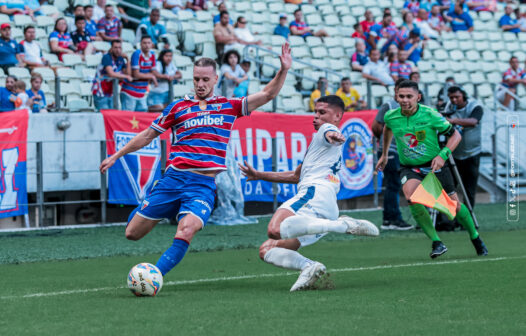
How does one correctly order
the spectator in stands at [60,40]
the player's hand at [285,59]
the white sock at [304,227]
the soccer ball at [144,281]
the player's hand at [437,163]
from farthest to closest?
the spectator in stands at [60,40]
the player's hand at [437,163]
the player's hand at [285,59]
the white sock at [304,227]
the soccer ball at [144,281]

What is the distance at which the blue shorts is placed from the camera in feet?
24.2

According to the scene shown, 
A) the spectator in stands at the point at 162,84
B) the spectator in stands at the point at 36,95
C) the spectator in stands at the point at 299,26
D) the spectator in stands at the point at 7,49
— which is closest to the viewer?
the spectator in stands at the point at 36,95

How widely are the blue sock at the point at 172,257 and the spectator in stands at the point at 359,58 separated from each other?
15.2 meters

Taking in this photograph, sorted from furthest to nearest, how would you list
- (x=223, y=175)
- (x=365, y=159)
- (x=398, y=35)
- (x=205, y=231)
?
(x=398, y=35) → (x=365, y=159) → (x=223, y=175) → (x=205, y=231)

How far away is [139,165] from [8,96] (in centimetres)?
237

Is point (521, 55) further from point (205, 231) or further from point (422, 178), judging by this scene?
point (422, 178)

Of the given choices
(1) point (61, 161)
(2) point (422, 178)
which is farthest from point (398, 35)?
(2) point (422, 178)

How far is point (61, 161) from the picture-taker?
567 inches

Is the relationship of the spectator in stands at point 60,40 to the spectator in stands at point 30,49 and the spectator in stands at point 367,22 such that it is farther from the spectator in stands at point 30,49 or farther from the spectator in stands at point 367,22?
the spectator in stands at point 367,22

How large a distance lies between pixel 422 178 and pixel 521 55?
58.6 ft

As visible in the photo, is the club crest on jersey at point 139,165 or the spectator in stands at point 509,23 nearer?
the club crest on jersey at point 139,165

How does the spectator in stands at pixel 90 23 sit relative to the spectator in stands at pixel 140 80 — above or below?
above

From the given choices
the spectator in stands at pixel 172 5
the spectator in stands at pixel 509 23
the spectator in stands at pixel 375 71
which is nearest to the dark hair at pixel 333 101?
the spectator in stands at pixel 375 71

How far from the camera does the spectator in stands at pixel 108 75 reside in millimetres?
15336
